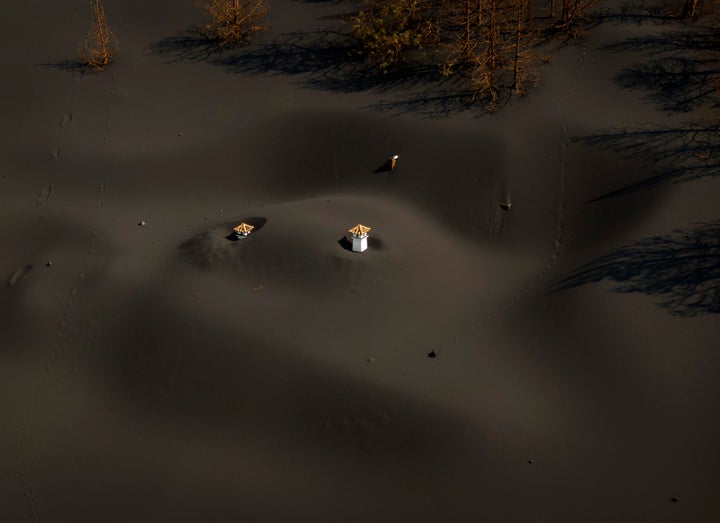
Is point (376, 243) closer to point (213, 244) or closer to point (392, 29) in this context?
point (213, 244)

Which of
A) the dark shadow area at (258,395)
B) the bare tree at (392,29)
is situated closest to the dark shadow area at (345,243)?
the dark shadow area at (258,395)

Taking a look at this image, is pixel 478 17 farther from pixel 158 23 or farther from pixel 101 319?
pixel 101 319

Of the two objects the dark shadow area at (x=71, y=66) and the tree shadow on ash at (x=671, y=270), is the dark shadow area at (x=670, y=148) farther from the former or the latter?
the dark shadow area at (x=71, y=66)

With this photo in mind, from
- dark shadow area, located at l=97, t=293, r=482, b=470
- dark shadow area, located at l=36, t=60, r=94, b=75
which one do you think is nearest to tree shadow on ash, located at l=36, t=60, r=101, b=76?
dark shadow area, located at l=36, t=60, r=94, b=75

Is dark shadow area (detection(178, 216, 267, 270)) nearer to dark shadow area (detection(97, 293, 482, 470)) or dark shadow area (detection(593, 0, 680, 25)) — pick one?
dark shadow area (detection(97, 293, 482, 470))

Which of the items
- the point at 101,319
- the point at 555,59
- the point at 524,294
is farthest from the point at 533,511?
the point at 555,59

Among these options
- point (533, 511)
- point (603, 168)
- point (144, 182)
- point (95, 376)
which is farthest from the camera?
point (144, 182)

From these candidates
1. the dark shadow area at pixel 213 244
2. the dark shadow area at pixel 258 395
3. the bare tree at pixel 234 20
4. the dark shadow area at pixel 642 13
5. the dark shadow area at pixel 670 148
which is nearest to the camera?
Answer: the dark shadow area at pixel 258 395
